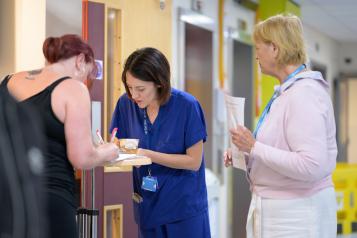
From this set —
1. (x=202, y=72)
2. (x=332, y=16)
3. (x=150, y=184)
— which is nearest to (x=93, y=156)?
(x=150, y=184)

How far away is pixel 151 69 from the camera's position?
2.58m

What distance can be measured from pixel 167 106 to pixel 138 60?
0.24 m

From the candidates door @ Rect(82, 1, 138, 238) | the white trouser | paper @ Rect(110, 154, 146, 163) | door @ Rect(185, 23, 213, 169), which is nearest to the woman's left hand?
the white trouser

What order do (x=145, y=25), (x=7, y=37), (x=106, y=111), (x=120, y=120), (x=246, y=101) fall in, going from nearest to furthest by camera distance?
1. (x=120, y=120)
2. (x=7, y=37)
3. (x=106, y=111)
4. (x=145, y=25)
5. (x=246, y=101)

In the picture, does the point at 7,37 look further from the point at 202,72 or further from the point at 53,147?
the point at 202,72

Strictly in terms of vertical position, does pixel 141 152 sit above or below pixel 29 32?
below

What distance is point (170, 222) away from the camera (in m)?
2.62

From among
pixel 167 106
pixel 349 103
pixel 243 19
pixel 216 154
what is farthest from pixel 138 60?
pixel 349 103

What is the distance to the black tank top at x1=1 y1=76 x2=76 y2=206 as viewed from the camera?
2033mm

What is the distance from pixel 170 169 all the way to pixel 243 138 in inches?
22.0

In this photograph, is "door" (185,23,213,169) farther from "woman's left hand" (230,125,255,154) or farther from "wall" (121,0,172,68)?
"woman's left hand" (230,125,255,154)

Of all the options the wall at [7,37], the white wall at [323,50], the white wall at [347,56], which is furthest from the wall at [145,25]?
the white wall at [347,56]

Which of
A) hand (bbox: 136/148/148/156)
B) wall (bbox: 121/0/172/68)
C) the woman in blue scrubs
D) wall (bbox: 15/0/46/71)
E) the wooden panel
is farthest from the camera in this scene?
wall (bbox: 121/0/172/68)

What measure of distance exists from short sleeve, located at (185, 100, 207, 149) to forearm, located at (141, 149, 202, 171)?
8 cm
